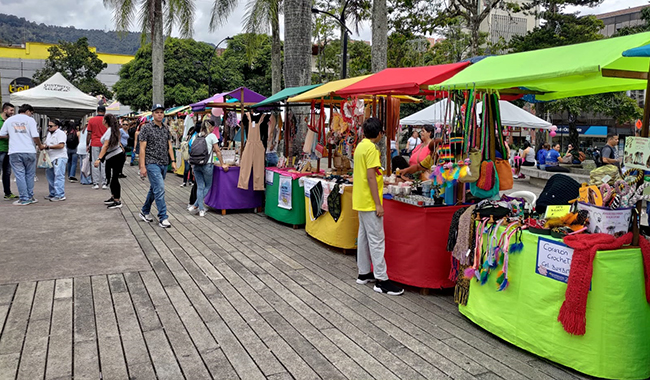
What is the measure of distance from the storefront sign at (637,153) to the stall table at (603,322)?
572mm

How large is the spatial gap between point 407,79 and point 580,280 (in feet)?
9.73

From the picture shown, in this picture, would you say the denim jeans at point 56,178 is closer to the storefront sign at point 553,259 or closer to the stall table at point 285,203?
the stall table at point 285,203

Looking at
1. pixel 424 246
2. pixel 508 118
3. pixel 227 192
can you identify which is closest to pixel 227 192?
pixel 227 192

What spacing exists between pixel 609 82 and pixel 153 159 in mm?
6035

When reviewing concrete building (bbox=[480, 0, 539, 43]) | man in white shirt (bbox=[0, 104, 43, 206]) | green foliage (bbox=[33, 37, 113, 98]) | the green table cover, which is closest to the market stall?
the green table cover

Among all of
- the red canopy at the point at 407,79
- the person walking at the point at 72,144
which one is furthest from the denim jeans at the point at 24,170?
the red canopy at the point at 407,79

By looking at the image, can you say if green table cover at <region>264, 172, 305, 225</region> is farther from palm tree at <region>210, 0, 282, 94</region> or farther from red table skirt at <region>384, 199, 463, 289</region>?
palm tree at <region>210, 0, 282, 94</region>

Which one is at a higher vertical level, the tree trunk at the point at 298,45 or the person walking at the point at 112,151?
the tree trunk at the point at 298,45

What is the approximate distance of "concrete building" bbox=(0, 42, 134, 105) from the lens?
50125 mm

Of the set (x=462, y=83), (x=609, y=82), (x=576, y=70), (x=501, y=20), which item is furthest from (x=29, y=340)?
(x=501, y=20)

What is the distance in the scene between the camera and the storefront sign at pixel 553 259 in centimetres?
336

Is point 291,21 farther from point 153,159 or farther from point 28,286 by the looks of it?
point 28,286

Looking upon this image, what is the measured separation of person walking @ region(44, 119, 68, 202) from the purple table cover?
3.35 meters

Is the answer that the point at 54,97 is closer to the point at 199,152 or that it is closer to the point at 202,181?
the point at 202,181
